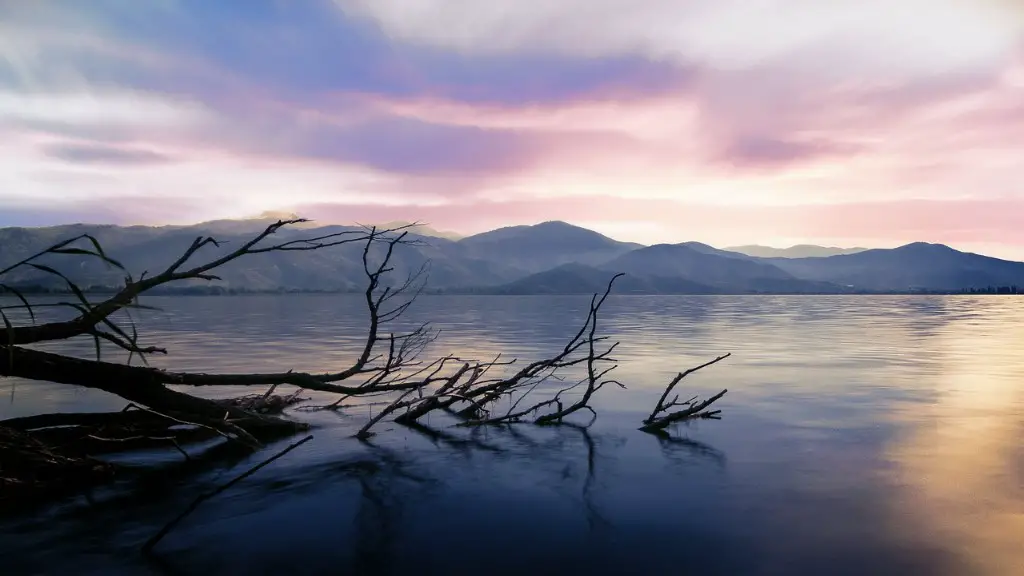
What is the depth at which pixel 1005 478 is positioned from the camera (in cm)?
1295

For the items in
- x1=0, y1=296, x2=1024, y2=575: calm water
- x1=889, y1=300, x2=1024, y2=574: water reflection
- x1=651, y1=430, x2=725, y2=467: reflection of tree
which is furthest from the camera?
x1=651, y1=430, x2=725, y2=467: reflection of tree

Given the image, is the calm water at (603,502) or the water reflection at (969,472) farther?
the water reflection at (969,472)

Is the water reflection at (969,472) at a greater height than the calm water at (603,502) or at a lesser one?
greater

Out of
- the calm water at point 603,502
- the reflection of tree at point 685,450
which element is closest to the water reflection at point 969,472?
the calm water at point 603,502

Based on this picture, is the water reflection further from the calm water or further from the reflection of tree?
the reflection of tree

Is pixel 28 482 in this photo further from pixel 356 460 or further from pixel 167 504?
pixel 356 460

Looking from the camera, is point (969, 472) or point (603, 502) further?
point (969, 472)

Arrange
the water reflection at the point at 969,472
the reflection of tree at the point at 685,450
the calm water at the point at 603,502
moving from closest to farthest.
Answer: the calm water at the point at 603,502 < the water reflection at the point at 969,472 < the reflection of tree at the point at 685,450

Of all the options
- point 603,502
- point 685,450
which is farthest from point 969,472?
point 603,502

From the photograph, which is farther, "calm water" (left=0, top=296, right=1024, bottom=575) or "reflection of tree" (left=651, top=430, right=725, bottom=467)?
"reflection of tree" (left=651, top=430, right=725, bottom=467)

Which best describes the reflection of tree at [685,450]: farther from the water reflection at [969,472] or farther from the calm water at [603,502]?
→ the water reflection at [969,472]

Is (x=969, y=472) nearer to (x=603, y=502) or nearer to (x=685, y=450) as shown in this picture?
(x=685, y=450)

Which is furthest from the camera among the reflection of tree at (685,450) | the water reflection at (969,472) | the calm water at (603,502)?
the reflection of tree at (685,450)

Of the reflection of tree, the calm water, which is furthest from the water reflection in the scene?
the reflection of tree
